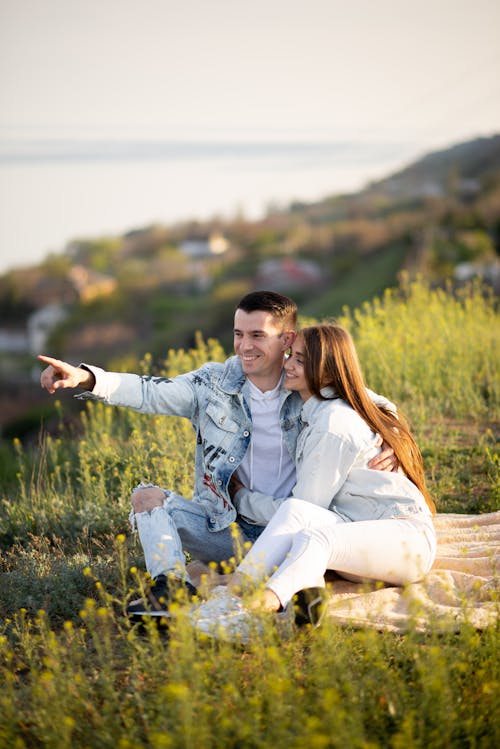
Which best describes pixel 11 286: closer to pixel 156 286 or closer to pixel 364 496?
pixel 156 286

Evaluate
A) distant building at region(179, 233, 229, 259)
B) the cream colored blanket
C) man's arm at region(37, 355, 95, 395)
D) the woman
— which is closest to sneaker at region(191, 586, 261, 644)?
the woman

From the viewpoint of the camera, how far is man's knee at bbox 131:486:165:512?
3.91m

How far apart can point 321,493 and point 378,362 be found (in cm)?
398

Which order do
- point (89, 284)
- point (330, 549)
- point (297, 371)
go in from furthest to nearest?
point (89, 284), point (297, 371), point (330, 549)

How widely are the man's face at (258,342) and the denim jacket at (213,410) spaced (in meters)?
0.14

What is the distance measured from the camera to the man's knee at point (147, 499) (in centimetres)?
391

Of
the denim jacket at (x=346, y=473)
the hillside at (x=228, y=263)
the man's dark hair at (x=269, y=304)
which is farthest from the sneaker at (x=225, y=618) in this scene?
the hillside at (x=228, y=263)

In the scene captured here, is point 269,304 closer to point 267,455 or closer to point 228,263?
point 267,455

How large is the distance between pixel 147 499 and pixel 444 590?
1574mm

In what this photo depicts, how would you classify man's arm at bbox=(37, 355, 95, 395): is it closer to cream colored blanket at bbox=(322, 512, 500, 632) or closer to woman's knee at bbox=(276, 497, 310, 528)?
woman's knee at bbox=(276, 497, 310, 528)

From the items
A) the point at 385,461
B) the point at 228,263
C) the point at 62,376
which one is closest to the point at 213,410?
the point at 62,376

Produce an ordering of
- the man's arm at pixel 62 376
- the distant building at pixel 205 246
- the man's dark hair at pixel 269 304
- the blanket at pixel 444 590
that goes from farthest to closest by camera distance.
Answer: the distant building at pixel 205 246 < the man's dark hair at pixel 269 304 < the man's arm at pixel 62 376 < the blanket at pixel 444 590

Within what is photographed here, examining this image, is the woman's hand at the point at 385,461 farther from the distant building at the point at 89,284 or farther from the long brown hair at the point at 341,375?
the distant building at the point at 89,284

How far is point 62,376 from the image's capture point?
3814 millimetres
